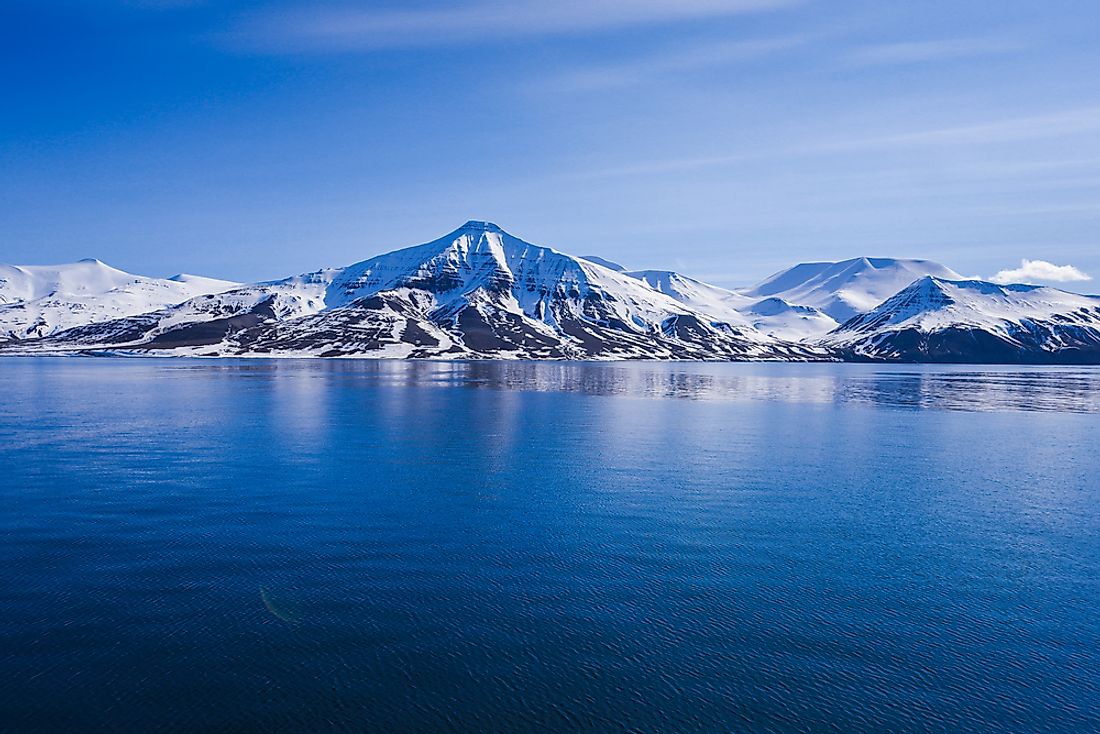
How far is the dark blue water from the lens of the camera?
69.1 ft

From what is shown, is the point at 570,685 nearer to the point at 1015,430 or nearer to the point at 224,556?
the point at 224,556

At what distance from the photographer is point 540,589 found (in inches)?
1178

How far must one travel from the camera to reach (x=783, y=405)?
397 ft

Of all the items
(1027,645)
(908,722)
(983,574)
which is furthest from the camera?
(983,574)

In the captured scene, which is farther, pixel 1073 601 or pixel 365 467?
pixel 365 467

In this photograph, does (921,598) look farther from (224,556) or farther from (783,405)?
(783,405)

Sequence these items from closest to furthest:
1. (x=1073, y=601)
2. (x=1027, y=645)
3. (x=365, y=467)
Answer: (x=1027, y=645), (x=1073, y=601), (x=365, y=467)

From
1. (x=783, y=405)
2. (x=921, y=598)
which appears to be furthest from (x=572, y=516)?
(x=783, y=405)

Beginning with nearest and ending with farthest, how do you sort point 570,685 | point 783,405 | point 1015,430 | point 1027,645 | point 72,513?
point 570,685
point 1027,645
point 72,513
point 1015,430
point 783,405

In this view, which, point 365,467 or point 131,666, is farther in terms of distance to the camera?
point 365,467

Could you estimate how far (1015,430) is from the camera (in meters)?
86.2

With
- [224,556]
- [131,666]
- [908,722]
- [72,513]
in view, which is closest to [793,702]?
[908,722]

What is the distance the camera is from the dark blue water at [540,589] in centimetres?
2105

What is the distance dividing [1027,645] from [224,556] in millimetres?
34071
